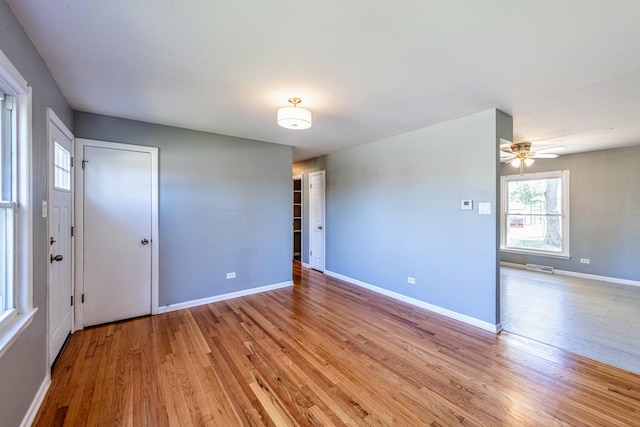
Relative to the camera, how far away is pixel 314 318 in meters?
3.31

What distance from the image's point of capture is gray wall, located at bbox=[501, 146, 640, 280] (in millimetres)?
4770

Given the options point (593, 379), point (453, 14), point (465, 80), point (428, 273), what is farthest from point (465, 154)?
point (593, 379)

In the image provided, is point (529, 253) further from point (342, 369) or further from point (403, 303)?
point (342, 369)

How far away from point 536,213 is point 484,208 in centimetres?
404

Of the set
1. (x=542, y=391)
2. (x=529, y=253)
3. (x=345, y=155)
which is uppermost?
(x=345, y=155)

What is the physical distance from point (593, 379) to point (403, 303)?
198cm

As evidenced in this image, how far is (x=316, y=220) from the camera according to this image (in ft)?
19.2

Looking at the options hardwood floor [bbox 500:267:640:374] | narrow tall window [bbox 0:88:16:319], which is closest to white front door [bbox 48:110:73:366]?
narrow tall window [bbox 0:88:16:319]

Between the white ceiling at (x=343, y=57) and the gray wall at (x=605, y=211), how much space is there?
2.28m

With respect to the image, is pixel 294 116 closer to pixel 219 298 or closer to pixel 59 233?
pixel 59 233

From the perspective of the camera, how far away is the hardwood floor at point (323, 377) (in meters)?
1.76

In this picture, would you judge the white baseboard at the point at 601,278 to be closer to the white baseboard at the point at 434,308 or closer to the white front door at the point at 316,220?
the white baseboard at the point at 434,308

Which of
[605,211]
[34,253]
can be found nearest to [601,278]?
[605,211]

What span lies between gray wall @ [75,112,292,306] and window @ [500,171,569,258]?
5.25m
